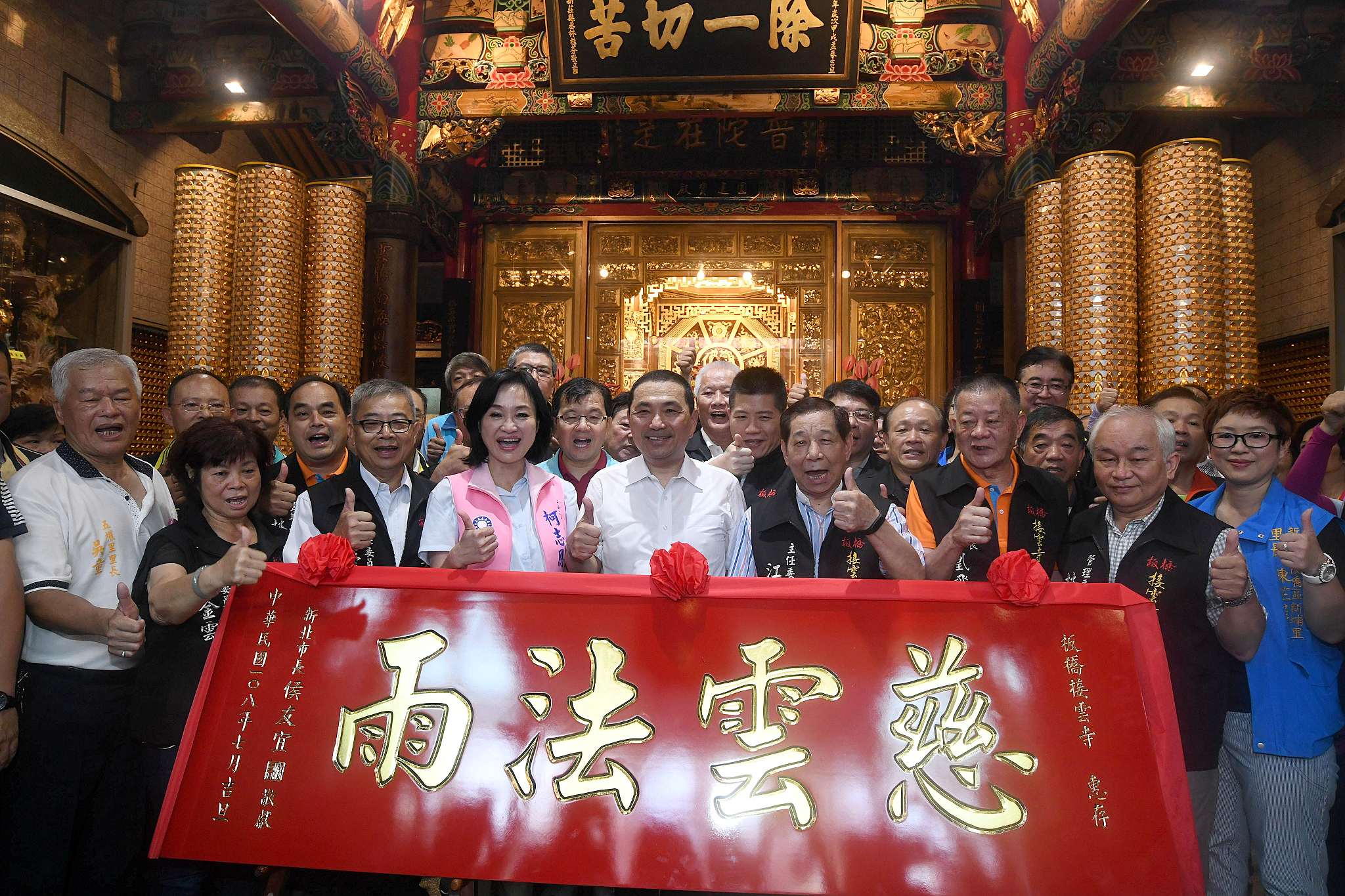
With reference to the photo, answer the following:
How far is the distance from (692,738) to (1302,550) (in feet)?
4.83

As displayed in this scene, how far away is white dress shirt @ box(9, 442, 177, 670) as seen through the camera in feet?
7.24

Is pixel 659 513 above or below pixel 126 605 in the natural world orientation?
above

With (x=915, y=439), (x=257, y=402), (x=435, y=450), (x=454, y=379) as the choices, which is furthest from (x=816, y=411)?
(x=257, y=402)

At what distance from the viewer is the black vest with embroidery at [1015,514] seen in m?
2.48

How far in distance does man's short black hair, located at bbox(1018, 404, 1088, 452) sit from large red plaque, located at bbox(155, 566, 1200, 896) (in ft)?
3.42

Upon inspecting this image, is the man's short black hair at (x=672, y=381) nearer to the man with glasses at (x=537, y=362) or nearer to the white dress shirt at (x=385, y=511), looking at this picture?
the white dress shirt at (x=385, y=511)

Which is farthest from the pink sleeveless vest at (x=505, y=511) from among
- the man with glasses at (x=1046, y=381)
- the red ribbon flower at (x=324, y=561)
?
the man with glasses at (x=1046, y=381)

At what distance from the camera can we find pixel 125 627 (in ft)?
6.78

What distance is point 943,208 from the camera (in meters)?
7.75

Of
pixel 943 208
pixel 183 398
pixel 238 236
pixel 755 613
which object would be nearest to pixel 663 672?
pixel 755 613

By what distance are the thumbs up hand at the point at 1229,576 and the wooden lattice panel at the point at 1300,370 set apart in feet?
15.9

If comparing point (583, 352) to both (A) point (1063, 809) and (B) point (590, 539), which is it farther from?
(A) point (1063, 809)

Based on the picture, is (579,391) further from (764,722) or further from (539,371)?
(764,722)

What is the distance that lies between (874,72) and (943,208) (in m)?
1.70
